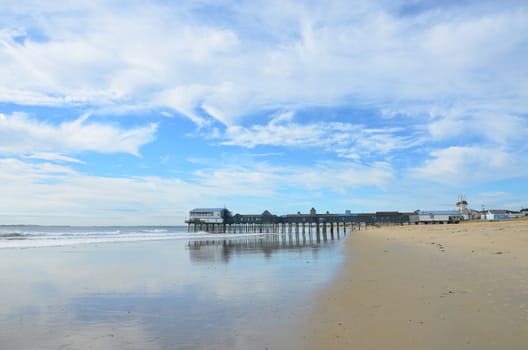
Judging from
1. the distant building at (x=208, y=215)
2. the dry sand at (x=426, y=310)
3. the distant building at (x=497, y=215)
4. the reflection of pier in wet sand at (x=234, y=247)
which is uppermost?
the distant building at (x=208, y=215)

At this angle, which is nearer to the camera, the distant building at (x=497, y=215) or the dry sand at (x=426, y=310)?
the dry sand at (x=426, y=310)

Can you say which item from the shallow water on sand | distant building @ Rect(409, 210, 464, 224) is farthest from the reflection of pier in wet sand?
distant building @ Rect(409, 210, 464, 224)

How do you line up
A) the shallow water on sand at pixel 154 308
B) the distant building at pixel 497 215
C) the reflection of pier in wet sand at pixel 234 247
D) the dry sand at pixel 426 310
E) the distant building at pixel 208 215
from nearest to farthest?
the dry sand at pixel 426 310
the shallow water on sand at pixel 154 308
the reflection of pier in wet sand at pixel 234 247
the distant building at pixel 208 215
the distant building at pixel 497 215

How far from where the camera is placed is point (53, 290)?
10.2 meters

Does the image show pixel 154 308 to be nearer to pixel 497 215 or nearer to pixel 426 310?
pixel 426 310

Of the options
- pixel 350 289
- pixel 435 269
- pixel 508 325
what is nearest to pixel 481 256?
pixel 435 269

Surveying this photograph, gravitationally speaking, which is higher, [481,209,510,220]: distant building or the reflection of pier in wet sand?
[481,209,510,220]: distant building

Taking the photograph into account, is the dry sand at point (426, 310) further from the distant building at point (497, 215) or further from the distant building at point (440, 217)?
the distant building at point (497, 215)

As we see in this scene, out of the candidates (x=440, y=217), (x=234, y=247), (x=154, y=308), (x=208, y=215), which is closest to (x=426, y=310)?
(x=154, y=308)

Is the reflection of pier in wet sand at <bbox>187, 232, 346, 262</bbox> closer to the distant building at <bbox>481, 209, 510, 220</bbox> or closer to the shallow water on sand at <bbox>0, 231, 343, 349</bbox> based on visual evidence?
the shallow water on sand at <bbox>0, 231, 343, 349</bbox>

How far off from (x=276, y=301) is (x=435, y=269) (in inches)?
257

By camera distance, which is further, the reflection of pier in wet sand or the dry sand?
the reflection of pier in wet sand

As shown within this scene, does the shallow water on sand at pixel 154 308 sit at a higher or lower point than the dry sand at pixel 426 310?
lower

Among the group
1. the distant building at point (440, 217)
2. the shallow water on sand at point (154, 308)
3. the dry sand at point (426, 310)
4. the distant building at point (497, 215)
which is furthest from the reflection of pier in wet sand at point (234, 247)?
the distant building at point (497, 215)
